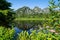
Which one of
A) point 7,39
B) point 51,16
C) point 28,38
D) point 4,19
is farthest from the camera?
point 4,19

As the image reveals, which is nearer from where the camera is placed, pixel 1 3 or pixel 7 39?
pixel 7 39

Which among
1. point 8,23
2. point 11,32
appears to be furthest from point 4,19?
point 11,32

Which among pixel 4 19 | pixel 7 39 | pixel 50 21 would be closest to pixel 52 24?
pixel 50 21

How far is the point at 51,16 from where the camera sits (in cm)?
500

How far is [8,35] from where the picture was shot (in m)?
9.62

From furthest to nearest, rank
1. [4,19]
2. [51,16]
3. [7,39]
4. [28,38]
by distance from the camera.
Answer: [4,19], [28,38], [7,39], [51,16]

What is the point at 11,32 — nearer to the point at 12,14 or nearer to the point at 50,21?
the point at 50,21

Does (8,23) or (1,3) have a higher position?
(1,3)

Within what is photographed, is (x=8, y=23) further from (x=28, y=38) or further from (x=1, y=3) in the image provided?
(x=28, y=38)

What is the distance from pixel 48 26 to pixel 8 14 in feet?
80.0

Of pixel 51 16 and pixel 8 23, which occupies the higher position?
pixel 51 16

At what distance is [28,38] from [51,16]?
5034 mm

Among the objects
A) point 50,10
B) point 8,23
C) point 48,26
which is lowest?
point 8,23

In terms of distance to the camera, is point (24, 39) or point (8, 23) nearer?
point (24, 39)
